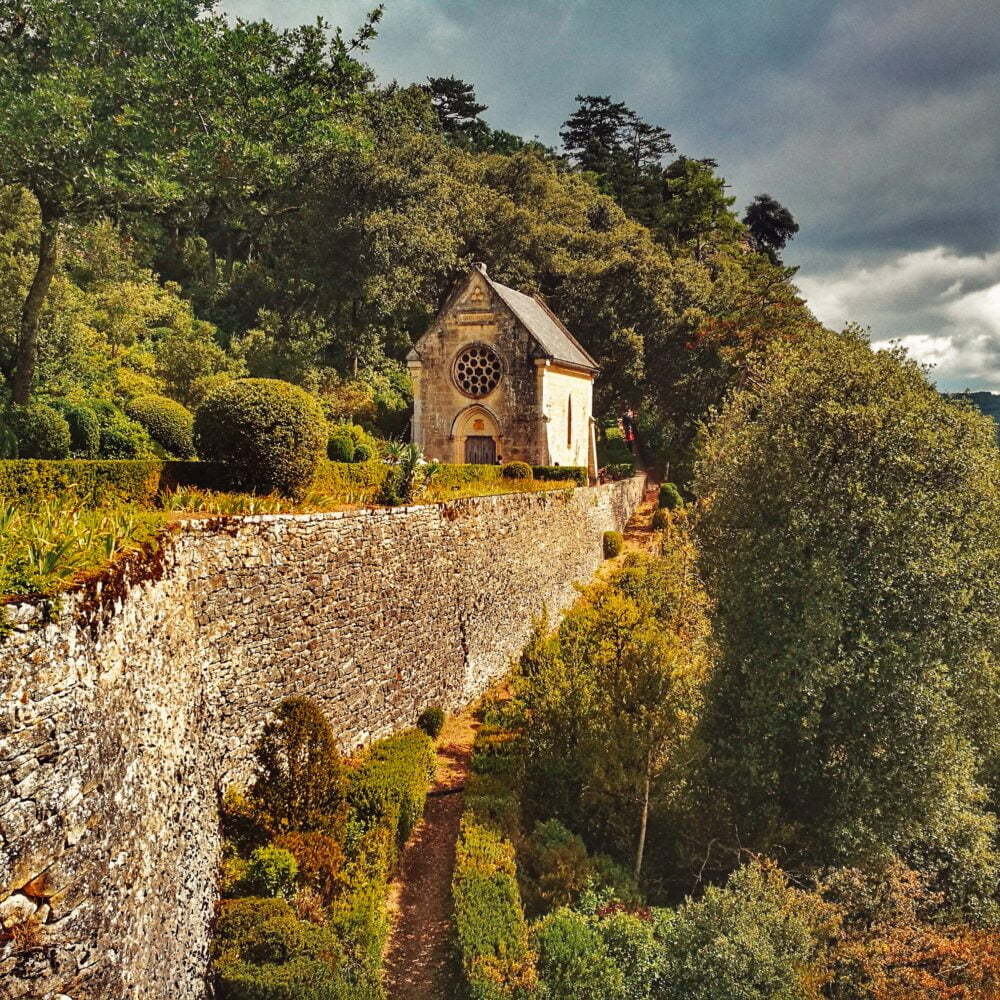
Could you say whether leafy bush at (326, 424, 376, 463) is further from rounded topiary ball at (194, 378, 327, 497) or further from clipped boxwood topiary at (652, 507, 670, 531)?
clipped boxwood topiary at (652, 507, 670, 531)

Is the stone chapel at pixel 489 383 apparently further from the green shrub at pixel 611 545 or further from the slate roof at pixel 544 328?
the green shrub at pixel 611 545

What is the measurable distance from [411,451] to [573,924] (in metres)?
9.39

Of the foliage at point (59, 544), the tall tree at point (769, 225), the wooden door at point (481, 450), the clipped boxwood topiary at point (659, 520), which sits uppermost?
the tall tree at point (769, 225)

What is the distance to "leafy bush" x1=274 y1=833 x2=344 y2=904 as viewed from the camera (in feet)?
28.6

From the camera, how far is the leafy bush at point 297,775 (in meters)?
8.95

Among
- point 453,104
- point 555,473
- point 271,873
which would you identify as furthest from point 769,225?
point 271,873

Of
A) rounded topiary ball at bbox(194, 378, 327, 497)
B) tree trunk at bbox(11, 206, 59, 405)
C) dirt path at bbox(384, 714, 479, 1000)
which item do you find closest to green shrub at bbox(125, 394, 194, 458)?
tree trunk at bbox(11, 206, 59, 405)

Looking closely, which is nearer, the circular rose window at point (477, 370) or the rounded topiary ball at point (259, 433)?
the rounded topiary ball at point (259, 433)

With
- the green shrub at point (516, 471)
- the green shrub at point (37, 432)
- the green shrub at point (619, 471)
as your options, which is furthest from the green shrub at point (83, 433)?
the green shrub at point (619, 471)

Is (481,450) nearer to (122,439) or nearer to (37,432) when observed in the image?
(122,439)

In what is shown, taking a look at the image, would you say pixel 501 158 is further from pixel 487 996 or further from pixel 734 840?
pixel 487 996

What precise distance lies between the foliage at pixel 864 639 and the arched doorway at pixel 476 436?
56.1ft

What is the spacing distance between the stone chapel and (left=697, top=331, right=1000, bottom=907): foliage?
16.2m

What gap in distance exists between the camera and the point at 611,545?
30.2 metres
